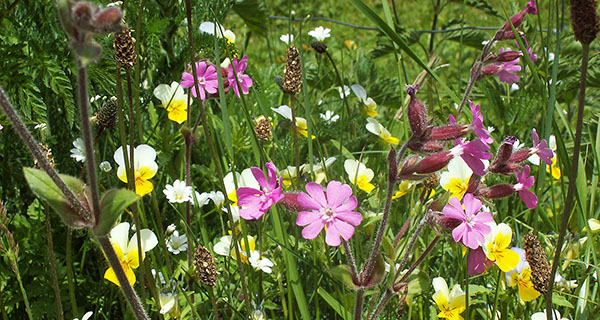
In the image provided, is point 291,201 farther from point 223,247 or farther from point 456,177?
point 456,177

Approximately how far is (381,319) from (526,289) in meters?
0.34

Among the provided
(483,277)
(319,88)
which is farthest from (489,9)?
(483,277)

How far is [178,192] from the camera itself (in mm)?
1560

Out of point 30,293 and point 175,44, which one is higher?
point 175,44

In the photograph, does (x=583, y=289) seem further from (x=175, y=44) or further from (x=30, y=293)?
(x=175, y=44)

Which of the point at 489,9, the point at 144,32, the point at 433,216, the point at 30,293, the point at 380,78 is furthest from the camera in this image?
the point at 380,78

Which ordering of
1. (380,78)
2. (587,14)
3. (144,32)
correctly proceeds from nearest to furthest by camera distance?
(587,14), (144,32), (380,78)

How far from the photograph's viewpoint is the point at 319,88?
2535 mm

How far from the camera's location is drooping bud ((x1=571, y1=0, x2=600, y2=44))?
2.69ft

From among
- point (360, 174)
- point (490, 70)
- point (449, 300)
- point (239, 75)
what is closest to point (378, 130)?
point (360, 174)

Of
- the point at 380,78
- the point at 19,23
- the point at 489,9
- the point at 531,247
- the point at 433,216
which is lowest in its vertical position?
the point at 531,247

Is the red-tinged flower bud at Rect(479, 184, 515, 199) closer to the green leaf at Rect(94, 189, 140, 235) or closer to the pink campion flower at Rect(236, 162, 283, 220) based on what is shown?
the pink campion flower at Rect(236, 162, 283, 220)

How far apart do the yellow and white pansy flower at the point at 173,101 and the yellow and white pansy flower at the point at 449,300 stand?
86cm

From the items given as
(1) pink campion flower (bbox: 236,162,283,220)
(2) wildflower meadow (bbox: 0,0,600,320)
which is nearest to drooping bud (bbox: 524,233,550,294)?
(2) wildflower meadow (bbox: 0,0,600,320)
